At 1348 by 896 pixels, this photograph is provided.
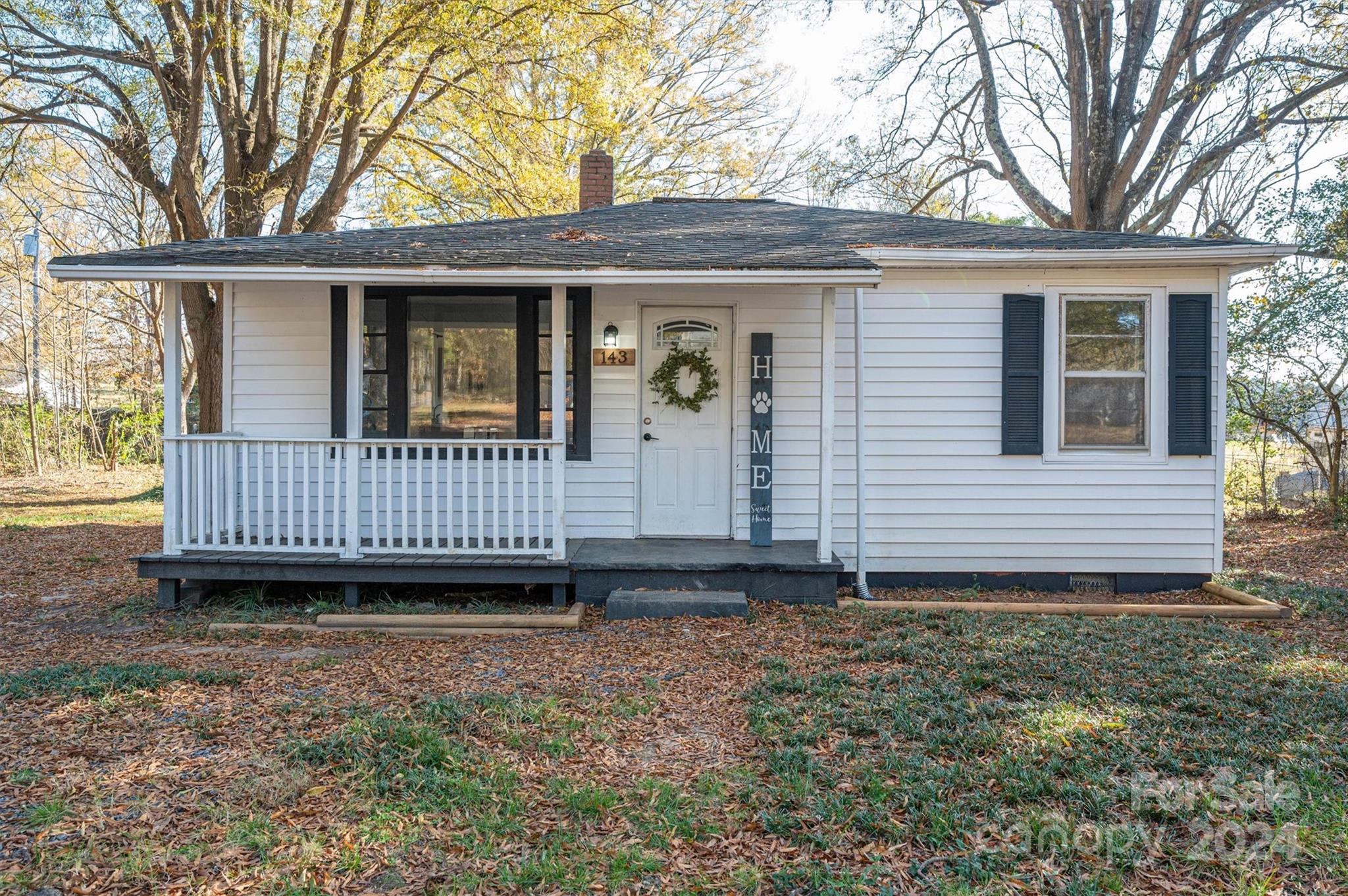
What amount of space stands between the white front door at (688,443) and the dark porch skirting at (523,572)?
3.06ft

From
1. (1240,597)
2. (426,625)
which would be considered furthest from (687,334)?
(1240,597)

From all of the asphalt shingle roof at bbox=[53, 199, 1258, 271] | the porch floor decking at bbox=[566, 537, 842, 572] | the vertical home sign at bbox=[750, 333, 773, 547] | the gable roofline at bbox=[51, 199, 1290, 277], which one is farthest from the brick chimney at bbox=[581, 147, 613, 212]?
the porch floor decking at bbox=[566, 537, 842, 572]

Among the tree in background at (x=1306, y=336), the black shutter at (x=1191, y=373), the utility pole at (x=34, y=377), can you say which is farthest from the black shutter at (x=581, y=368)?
the utility pole at (x=34, y=377)

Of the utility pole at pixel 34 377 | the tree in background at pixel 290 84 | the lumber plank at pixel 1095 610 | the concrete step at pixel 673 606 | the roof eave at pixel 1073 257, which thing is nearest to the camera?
the concrete step at pixel 673 606

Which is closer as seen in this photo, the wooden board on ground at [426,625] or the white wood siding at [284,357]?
the wooden board on ground at [426,625]

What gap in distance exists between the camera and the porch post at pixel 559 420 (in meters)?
6.40

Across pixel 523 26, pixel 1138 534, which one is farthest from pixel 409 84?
pixel 1138 534

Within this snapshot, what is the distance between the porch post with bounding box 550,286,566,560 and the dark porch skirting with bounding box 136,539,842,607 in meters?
0.22

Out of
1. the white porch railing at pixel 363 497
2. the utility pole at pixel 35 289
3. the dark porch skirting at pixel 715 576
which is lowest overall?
the dark porch skirting at pixel 715 576

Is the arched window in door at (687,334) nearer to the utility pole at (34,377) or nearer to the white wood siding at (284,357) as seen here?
the white wood siding at (284,357)

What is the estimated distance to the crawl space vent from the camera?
734cm

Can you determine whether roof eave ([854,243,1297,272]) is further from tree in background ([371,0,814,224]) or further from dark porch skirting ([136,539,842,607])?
tree in background ([371,0,814,224])

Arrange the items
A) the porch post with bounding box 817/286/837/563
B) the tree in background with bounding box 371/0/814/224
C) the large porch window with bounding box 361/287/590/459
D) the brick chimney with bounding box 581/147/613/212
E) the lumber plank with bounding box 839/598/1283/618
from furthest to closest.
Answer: the tree in background with bounding box 371/0/814/224 < the brick chimney with bounding box 581/147/613/212 < the large porch window with bounding box 361/287/590/459 < the porch post with bounding box 817/286/837/563 < the lumber plank with bounding box 839/598/1283/618

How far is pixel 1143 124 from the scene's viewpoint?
1203 centimetres
